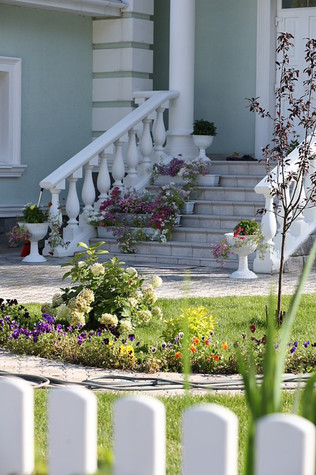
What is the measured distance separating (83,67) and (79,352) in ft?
29.2

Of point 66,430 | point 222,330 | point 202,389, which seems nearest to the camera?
point 66,430

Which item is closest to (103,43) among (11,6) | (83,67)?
(83,67)

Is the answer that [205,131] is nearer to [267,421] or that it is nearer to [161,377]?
[161,377]

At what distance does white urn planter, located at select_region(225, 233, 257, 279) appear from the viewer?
34.7 ft

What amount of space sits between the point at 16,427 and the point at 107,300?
4697mm

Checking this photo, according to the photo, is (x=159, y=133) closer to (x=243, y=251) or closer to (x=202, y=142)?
(x=202, y=142)

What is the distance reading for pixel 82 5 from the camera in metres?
13.8

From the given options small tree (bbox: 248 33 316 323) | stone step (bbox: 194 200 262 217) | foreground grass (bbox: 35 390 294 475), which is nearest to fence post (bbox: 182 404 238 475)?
foreground grass (bbox: 35 390 294 475)

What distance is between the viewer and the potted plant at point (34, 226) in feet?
39.8

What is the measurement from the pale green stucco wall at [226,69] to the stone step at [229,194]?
1.58m

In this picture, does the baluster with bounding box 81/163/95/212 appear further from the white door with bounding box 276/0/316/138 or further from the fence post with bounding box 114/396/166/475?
the fence post with bounding box 114/396/166/475

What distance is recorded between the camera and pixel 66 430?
225cm

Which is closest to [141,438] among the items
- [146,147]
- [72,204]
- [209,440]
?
[209,440]

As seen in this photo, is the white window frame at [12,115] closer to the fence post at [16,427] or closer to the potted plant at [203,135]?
the potted plant at [203,135]
